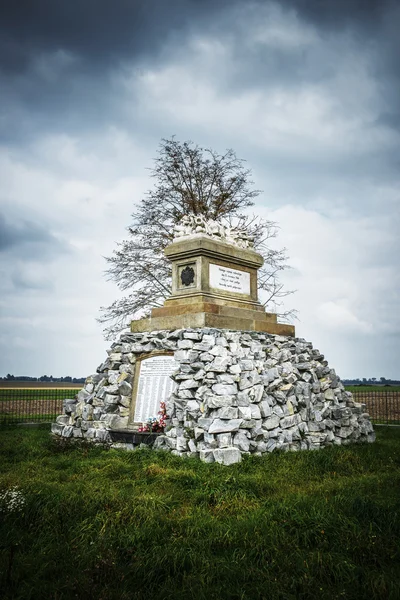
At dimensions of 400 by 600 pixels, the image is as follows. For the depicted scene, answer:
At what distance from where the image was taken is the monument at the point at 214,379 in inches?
342

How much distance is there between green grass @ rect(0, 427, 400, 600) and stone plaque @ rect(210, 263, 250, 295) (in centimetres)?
464

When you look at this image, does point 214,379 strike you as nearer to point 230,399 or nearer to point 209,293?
A: point 230,399

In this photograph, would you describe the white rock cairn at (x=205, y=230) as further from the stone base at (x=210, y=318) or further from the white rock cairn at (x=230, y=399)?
the white rock cairn at (x=230, y=399)

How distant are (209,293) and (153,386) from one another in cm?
230

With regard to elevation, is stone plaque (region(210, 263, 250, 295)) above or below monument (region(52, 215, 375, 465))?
above

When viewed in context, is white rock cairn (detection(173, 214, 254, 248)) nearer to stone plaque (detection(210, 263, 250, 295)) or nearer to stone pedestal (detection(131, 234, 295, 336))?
stone pedestal (detection(131, 234, 295, 336))

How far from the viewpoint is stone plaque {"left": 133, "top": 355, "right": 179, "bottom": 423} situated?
991 centimetres

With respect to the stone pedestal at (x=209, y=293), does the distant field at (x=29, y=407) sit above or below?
below

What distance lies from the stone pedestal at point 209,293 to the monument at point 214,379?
0.02 meters

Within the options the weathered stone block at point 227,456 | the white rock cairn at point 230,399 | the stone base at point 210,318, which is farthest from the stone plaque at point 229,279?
the weathered stone block at point 227,456

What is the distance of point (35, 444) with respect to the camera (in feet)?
32.4

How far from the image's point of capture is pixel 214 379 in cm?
902

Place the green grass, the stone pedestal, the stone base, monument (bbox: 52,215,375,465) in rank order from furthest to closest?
1. the stone pedestal
2. the stone base
3. monument (bbox: 52,215,375,465)
4. the green grass

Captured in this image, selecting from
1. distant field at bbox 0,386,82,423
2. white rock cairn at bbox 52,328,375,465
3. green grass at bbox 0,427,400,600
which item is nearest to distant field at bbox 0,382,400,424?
distant field at bbox 0,386,82,423
